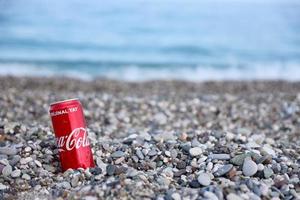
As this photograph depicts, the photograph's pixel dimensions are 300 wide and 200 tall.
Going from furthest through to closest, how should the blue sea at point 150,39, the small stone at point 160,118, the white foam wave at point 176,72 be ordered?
1. the blue sea at point 150,39
2. the white foam wave at point 176,72
3. the small stone at point 160,118

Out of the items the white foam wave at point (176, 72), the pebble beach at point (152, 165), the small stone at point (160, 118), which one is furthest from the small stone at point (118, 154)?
the white foam wave at point (176, 72)

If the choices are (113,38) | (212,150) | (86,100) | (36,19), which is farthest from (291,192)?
(36,19)

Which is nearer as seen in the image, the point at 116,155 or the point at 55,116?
the point at 55,116

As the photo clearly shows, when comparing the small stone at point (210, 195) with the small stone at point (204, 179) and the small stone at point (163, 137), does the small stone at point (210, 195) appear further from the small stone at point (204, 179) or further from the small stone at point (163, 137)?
the small stone at point (163, 137)

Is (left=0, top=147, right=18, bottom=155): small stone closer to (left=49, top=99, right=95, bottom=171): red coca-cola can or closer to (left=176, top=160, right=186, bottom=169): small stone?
(left=49, top=99, right=95, bottom=171): red coca-cola can

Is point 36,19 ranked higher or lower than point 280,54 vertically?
higher

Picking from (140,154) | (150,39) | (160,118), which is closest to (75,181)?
(140,154)

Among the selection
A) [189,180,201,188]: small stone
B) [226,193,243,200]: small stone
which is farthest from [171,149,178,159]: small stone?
[226,193,243,200]: small stone

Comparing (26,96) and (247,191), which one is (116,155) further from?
(26,96)
